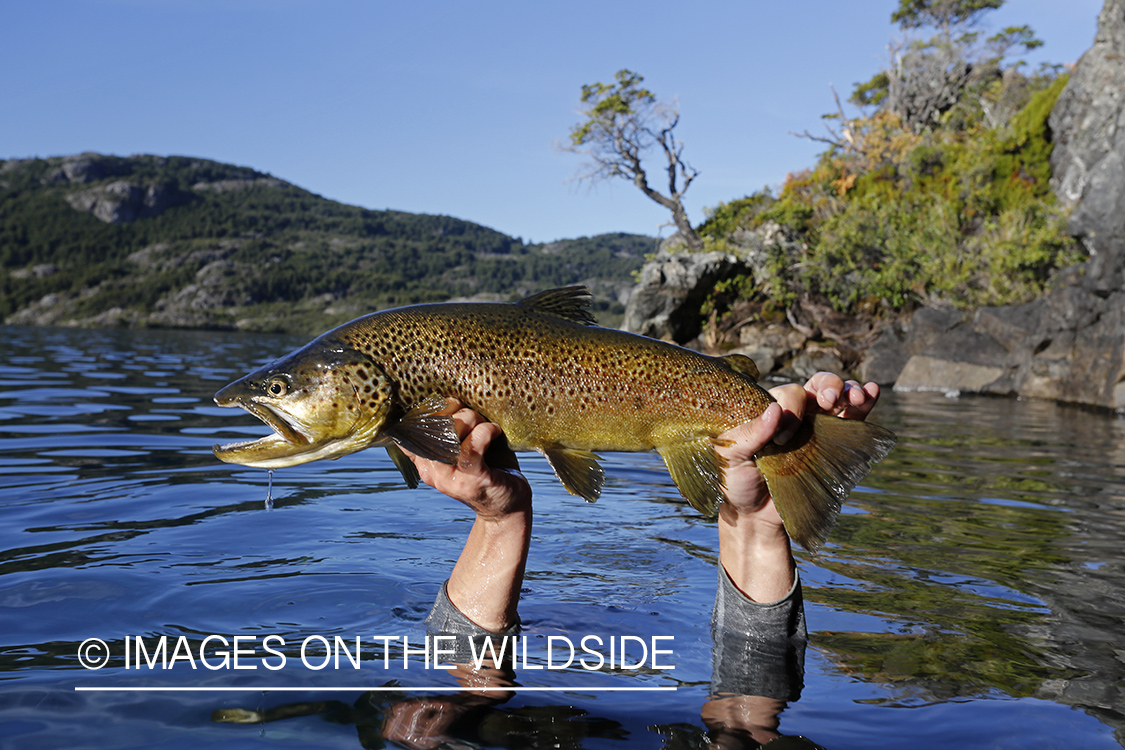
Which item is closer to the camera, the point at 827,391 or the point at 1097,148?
the point at 827,391

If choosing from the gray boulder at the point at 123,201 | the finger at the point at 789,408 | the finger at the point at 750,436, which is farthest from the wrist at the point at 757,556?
the gray boulder at the point at 123,201

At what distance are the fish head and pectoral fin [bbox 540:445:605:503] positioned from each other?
60 centimetres

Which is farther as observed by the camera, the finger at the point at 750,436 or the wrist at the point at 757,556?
the wrist at the point at 757,556

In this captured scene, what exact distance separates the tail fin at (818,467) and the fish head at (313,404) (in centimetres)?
137

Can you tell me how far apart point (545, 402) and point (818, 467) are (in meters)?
0.96

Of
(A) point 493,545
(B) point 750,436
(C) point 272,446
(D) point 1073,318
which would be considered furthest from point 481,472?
(D) point 1073,318

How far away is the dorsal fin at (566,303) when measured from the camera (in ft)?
9.47

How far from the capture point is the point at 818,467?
2.72 meters

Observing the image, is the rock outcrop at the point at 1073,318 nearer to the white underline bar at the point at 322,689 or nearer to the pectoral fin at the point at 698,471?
the pectoral fin at the point at 698,471

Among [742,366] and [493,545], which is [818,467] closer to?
[742,366]

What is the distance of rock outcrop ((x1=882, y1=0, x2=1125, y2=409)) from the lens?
18438 mm

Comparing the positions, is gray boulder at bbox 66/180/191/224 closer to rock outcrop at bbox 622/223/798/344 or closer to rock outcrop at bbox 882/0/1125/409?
rock outcrop at bbox 622/223/798/344

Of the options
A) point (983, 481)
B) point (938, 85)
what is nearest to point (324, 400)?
point (983, 481)

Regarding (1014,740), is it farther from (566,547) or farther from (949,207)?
(949,207)
